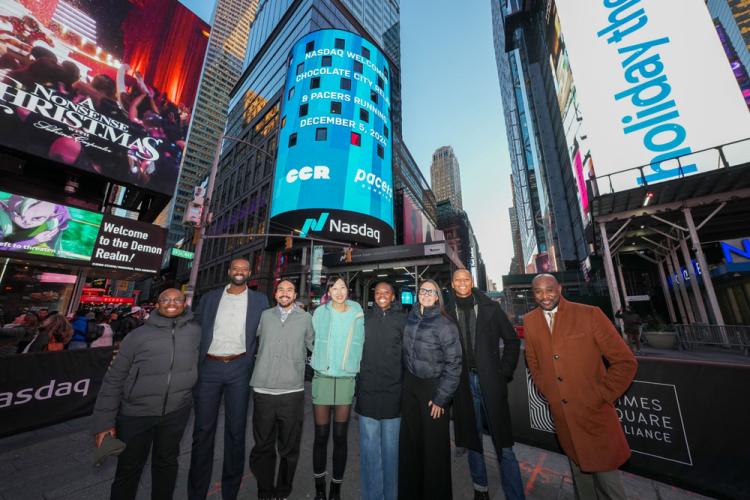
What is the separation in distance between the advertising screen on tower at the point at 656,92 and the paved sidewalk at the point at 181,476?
1373cm

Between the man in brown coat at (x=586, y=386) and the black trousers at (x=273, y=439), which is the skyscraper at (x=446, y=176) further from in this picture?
the black trousers at (x=273, y=439)

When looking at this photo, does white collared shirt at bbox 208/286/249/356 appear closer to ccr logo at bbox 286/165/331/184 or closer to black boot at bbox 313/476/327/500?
black boot at bbox 313/476/327/500

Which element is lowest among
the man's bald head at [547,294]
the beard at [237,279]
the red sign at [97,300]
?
the man's bald head at [547,294]

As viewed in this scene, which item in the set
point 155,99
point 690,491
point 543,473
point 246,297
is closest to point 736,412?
point 690,491

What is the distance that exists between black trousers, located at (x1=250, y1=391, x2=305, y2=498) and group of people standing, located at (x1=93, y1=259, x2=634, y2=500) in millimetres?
12

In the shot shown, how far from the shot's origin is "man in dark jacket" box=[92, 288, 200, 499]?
2.50m

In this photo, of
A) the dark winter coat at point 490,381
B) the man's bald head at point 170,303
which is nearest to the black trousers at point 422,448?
the dark winter coat at point 490,381

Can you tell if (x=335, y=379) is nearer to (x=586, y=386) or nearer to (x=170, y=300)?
(x=170, y=300)

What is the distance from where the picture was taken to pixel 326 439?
3.06 m

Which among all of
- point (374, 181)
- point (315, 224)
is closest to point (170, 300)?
point (315, 224)

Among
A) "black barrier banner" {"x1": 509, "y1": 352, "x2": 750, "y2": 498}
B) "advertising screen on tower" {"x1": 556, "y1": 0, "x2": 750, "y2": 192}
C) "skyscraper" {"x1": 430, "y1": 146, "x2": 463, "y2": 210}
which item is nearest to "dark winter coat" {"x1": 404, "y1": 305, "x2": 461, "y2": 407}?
"black barrier banner" {"x1": 509, "y1": 352, "x2": 750, "y2": 498}

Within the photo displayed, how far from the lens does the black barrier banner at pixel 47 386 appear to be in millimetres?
4453

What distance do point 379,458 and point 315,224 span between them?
66.6 ft

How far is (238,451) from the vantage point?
9.75 ft
